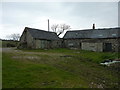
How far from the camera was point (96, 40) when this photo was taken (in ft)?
117

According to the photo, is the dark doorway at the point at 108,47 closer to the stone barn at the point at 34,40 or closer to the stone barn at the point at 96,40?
the stone barn at the point at 96,40

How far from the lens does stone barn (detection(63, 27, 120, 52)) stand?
1331 inches

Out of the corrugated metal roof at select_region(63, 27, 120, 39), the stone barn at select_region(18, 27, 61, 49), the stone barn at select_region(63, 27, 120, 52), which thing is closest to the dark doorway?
the stone barn at select_region(63, 27, 120, 52)

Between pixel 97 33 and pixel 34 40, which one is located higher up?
pixel 97 33

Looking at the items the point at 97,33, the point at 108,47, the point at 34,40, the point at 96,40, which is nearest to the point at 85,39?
the point at 97,33

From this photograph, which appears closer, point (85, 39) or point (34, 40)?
point (34, 40)

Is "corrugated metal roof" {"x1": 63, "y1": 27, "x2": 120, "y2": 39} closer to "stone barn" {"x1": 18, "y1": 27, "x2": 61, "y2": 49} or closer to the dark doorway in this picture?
the dark doorway

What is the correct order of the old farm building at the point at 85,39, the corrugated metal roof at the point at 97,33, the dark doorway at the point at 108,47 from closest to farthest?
1. the old farm building at the point at 85,39
2. the dark doorway at the point at 108,47
3. the corrugated metal roof at the point at 97,33

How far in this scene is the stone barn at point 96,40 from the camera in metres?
33.8

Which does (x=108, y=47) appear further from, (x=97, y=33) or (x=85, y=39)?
(x=85, y=39)

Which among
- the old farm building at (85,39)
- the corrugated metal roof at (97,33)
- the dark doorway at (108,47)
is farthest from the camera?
the corrugated metal roof at (97,33)

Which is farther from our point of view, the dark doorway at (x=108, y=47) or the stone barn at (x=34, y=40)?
the dark doorway at (x=108, y=47)

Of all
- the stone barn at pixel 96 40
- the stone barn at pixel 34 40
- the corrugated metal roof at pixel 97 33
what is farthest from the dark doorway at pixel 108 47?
the stone barn at pixel 34 40

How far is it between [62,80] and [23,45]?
29345mm
